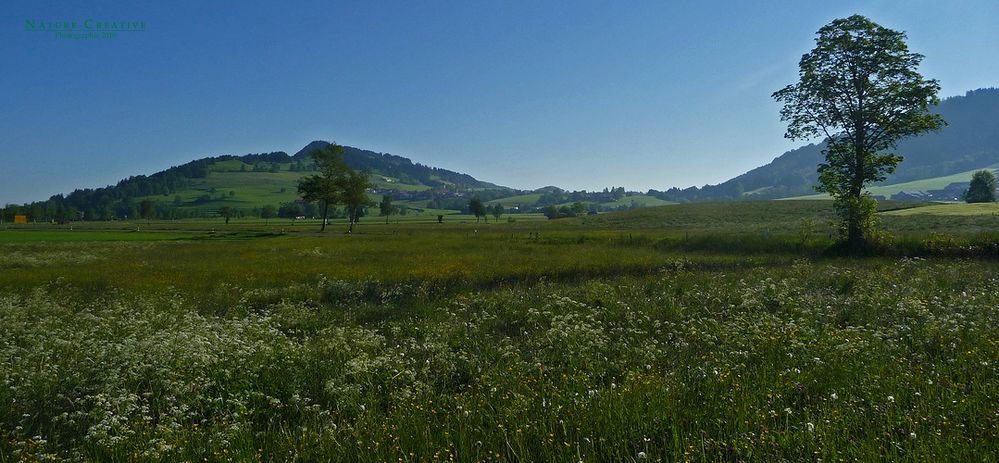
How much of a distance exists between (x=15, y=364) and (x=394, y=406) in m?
7.42

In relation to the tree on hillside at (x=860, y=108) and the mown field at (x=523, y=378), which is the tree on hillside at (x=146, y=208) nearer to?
the mown field at (x=523, y=378)

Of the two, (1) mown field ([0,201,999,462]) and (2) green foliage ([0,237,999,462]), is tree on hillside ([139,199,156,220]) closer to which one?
(1) mown field ([0,201,999,462])

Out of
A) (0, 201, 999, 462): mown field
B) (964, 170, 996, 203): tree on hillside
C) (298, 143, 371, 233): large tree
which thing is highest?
(298, 143, 371, 233): large tree

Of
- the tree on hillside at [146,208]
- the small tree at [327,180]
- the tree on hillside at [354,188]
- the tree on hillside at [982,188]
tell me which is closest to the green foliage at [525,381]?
the small tree at [327,180]

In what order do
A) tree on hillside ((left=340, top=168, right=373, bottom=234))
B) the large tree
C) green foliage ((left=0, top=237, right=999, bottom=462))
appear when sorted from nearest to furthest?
green foliage ((left=0, top=237, right=999, bottom=462)) → the large tree → tree on hillside ((left=340, top=168, right=373, bottom=234))

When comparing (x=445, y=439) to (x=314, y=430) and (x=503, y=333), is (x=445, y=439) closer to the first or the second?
(x=314, y=430)

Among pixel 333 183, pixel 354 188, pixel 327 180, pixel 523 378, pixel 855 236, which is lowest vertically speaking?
pixel 523 378

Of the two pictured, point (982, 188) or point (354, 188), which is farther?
point (982, 188)

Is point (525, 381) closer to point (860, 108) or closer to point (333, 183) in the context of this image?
point (860, 108)

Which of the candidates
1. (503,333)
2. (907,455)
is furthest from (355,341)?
(907,455)

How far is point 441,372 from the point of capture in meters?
7.81

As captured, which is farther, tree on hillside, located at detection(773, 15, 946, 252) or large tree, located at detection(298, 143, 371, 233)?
large tree, located at detection(298, 143, 371, 233)

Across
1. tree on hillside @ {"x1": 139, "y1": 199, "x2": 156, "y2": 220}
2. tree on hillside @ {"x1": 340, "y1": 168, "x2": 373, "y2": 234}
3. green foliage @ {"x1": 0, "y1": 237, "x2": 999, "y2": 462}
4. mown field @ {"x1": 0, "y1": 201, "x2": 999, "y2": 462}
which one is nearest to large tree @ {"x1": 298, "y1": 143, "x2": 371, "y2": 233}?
tree on hillside @ {"x1": 340, "y1": 168, "x2": 373, "y2": 234}

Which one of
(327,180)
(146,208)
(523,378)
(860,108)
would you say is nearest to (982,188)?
(860,108)
